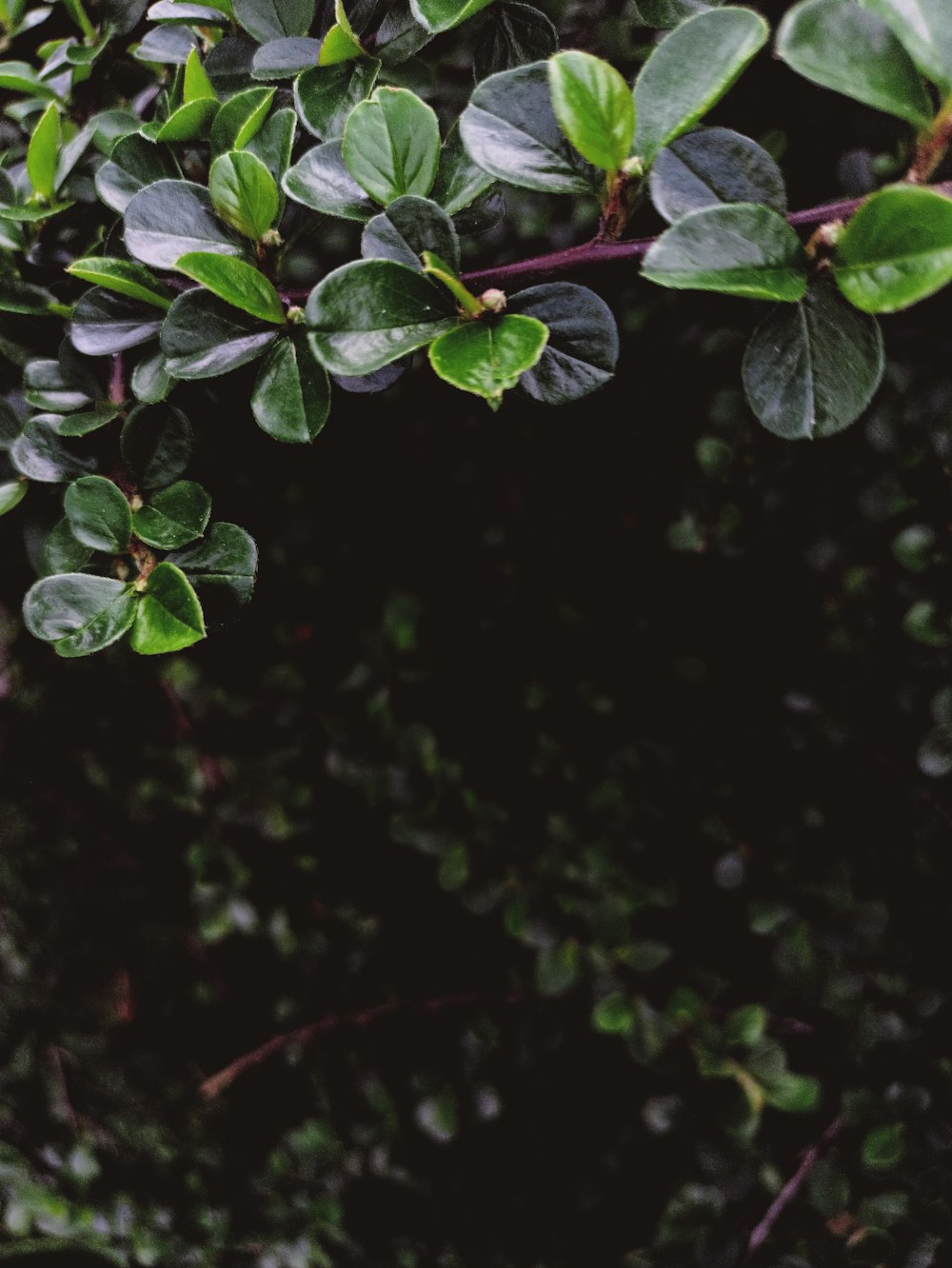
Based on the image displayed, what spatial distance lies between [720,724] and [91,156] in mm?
906

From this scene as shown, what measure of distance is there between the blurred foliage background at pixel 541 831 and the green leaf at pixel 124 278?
315mm

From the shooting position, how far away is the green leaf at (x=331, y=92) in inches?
18.7

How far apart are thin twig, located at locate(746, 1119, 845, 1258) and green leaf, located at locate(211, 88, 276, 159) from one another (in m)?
1.14

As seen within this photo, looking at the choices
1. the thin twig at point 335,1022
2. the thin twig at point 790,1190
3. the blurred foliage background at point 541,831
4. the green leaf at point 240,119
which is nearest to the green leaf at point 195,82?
the green leaf at point 240,119

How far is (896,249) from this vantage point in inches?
14.3

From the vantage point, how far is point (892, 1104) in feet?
3.02

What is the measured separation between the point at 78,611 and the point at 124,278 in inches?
7.6

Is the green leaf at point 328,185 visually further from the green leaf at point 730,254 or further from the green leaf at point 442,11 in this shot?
the green leaf at point 730,254

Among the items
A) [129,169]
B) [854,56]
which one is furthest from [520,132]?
[129,169]

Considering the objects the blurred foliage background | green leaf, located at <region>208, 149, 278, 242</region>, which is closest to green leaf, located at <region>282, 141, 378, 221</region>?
green leaf, located at <region>208, 149, 278, 242</region>

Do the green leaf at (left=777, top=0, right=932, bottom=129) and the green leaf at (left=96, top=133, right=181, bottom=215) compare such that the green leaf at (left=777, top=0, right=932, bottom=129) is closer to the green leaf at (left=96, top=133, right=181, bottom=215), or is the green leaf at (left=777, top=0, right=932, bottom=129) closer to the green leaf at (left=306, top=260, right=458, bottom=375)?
the green leaf at (left=306, top=260, right=458, bottom=375)

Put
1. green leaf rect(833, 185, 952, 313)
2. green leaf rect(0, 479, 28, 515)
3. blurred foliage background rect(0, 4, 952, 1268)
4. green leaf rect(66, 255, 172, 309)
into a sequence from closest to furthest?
green leaf rect(833, 185, 952, 313) < green leaf rect(66, 255, 172, 309) < green leaf rect(0, 479, 28, 515) < blurred foliage background rect(0, 4, 952, 1268)

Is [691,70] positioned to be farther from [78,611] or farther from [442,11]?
[78,611]

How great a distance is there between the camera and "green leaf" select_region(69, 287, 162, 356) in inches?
19.6
